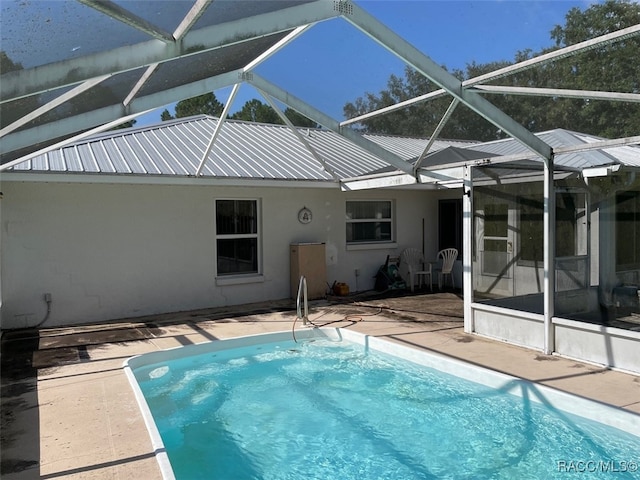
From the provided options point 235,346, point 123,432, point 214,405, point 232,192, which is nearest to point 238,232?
point 232,192

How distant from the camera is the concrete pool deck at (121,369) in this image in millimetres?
3953

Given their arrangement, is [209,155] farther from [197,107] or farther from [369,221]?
[197,107]

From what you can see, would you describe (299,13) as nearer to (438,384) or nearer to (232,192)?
(438,384)

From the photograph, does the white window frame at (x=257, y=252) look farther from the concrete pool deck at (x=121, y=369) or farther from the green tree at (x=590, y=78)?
the green tree at (x=590, y=78)

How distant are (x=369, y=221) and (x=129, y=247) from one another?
6.35 metres

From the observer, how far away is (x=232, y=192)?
35.8 feet

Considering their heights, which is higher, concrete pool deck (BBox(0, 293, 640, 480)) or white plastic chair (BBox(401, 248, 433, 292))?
white plastic chair (BBox(401, 248, 433, 292))

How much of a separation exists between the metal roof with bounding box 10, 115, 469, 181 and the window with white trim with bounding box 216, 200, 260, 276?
100 cm

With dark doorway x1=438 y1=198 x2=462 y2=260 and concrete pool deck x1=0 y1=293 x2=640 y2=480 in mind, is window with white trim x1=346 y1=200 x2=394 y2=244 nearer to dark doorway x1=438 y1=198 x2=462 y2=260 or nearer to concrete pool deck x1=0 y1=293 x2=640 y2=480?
dark doorway x1=438 y1=198 x2=462 y2=260

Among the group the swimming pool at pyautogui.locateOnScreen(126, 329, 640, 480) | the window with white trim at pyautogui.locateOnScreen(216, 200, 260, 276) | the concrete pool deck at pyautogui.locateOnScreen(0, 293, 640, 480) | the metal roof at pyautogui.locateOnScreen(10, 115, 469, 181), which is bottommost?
the swimming pool at pyautogui.locateOnScreen(126, 329, 640, 480)

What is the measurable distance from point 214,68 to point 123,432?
4036 millimetres

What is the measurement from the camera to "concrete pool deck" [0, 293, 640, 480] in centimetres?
395

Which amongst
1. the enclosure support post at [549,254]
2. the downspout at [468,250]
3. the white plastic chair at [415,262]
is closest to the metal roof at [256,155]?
the enclosure support post at [549,254]

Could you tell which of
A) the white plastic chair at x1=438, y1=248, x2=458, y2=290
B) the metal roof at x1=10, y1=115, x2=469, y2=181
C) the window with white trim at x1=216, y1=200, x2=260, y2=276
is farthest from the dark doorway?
the window with white trim at x1=216, y1=200, x2=260, y2=276
